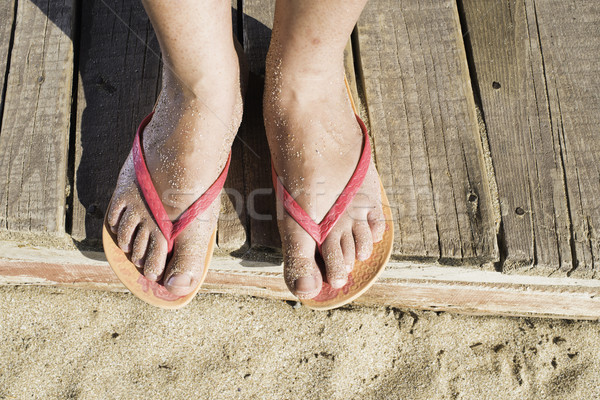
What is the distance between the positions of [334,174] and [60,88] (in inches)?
42.2

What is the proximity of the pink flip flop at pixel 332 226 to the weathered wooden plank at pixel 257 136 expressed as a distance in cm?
9

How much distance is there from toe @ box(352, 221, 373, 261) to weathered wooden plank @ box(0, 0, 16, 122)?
54.4 inches

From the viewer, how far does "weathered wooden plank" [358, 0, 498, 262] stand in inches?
60.1

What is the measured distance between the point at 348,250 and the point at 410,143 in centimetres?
49

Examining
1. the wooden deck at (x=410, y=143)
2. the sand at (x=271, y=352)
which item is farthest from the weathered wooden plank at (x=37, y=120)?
the sand at (x=271, y=352)

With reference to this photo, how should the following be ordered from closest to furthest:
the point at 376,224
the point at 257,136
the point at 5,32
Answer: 1. the point at 376,224
2. the point at 257,136
3. the point at 5,32

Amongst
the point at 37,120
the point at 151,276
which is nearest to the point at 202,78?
the point at 151,276

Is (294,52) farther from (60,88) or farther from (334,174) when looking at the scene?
(60,88)

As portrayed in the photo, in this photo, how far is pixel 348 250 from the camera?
4.65 ft

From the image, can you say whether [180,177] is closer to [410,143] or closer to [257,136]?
[257,136]

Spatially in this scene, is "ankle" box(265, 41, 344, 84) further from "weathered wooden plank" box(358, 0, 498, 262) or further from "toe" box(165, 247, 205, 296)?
"toe" box(165, 247, 205, 296)

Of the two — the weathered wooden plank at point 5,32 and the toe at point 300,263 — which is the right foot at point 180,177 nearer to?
the toe at point 300,263

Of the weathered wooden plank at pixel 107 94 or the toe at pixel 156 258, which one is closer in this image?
the toe at pixel 156 258

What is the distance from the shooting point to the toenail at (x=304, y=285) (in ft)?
4.49
